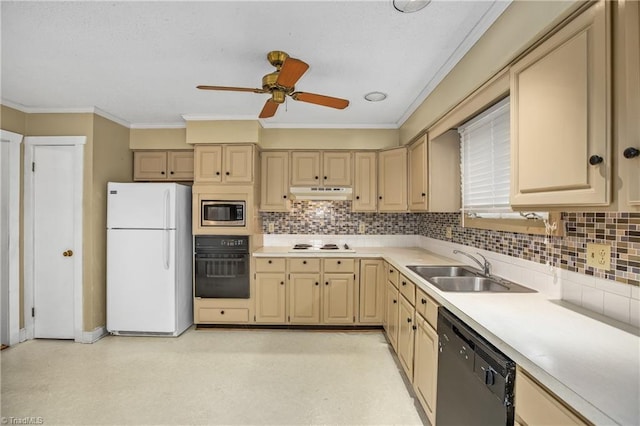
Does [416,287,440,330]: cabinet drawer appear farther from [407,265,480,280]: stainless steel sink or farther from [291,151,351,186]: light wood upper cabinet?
[291,151,351,186]: light wood upper cabinet

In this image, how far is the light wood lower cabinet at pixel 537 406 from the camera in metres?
0.84

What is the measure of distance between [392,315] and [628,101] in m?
2.40

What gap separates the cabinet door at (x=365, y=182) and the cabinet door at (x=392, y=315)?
41.0 inches

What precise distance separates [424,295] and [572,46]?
1478mm

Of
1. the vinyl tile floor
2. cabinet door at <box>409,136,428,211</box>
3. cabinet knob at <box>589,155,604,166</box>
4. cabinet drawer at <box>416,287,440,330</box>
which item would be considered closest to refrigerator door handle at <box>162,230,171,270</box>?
the vinyl tile floor

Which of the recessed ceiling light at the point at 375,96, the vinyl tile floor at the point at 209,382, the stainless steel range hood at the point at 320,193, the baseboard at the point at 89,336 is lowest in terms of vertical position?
the vinyl tile floor at the point at 209,382

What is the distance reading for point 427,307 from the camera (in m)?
1.93

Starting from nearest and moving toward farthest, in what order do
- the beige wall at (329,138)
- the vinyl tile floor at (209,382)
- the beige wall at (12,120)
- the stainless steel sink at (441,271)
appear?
the vinyl tile floor at (209,382)
the stainless steel sink at (441,271)
the beige wall at (12,120)
the beige wall at (329,138)

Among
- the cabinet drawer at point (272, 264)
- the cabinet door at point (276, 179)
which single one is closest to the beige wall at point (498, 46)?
the cabinet door at point (276, 179)

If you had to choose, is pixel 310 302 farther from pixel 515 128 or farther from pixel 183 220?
pixel 515 128

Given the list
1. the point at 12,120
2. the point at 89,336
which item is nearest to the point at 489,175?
the point at 89,336

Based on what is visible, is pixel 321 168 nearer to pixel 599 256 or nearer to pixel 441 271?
pixel 441 271

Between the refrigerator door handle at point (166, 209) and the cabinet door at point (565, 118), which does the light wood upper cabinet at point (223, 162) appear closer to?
the refrigerator door handle at point (166, 209)

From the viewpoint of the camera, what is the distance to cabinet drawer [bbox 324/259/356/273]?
3471 mm
